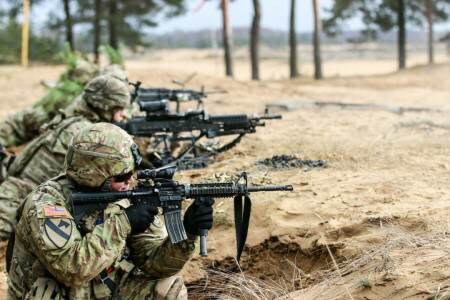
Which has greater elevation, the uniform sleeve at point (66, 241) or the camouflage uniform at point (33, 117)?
the camouflage uniform at point (33, 117)

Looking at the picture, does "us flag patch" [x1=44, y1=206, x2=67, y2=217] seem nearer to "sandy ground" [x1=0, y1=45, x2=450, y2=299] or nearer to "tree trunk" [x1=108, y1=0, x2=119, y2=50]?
"sandy ground" [x1=0, y1=45, x2=450, y2=299]

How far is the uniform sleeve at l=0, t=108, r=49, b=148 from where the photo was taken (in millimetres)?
8031

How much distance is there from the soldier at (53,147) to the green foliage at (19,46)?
2247 cm

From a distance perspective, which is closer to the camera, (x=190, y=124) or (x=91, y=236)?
(x=91, y=236)

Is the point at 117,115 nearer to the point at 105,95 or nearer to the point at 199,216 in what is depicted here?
the point at 105,95

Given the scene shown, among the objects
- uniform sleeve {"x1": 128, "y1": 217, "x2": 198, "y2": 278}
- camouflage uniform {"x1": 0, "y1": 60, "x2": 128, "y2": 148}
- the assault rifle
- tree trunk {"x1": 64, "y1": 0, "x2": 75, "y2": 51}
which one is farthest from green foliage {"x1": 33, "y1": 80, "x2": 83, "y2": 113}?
tree trunk {"x1": 64, "y1": 0, "x2": 75, "y2": 51}

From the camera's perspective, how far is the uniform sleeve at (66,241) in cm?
271

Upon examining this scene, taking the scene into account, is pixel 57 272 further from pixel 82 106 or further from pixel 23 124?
pixel 23 124

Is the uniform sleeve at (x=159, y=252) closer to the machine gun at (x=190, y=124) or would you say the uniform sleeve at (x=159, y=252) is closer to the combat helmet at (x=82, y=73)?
the machine gun at (x=190, y=124)

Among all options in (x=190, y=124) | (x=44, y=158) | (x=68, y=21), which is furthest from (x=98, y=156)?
(x=68, y=21)

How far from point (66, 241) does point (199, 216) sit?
0.80 meters

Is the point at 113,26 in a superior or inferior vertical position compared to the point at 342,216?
superior

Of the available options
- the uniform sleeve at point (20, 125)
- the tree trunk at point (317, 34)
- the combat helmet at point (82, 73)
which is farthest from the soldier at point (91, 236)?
the tree trunk at point (317, 34)

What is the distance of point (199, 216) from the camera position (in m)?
3.04
